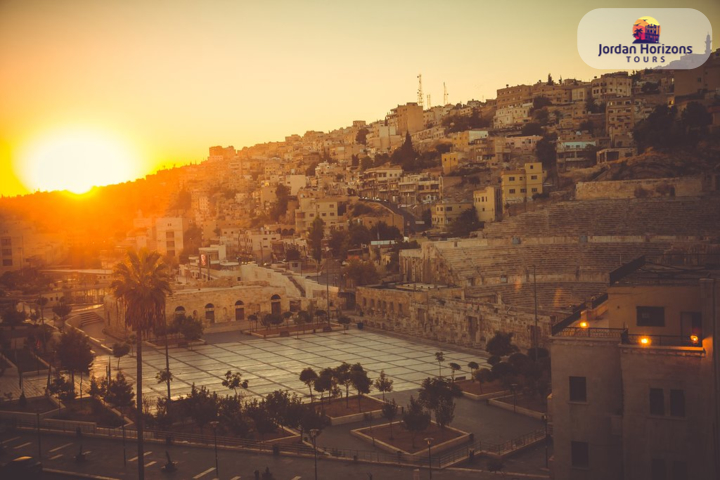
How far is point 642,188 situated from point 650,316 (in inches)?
1585

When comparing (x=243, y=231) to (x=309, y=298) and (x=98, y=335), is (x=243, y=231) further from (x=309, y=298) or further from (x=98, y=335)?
(x=98, y=335)

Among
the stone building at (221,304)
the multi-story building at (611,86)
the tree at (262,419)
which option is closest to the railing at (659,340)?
the tree at (262,419)

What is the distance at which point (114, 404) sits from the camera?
1018 inches

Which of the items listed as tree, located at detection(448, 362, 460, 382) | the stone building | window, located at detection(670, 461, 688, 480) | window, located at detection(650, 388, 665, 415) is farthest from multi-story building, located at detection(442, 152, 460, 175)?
window, located at detection(670, 461, 688, 480)

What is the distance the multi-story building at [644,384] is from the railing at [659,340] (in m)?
0.02

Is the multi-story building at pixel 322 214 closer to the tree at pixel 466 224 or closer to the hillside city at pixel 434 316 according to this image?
the hillside city at pixel 434 316

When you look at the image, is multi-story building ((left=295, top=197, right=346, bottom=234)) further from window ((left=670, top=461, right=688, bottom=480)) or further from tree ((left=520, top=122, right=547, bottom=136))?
window ((left=670, top=461, right=688, bottom=480))

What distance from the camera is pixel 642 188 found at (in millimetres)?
52531

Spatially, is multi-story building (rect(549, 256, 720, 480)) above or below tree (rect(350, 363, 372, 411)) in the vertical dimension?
above

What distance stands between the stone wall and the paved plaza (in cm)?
2240

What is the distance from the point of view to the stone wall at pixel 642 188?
5034 centimetres

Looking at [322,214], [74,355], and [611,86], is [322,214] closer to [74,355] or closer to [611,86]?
[611,86]

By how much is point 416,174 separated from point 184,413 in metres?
68.2

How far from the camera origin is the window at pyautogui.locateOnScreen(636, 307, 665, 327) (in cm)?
1530
